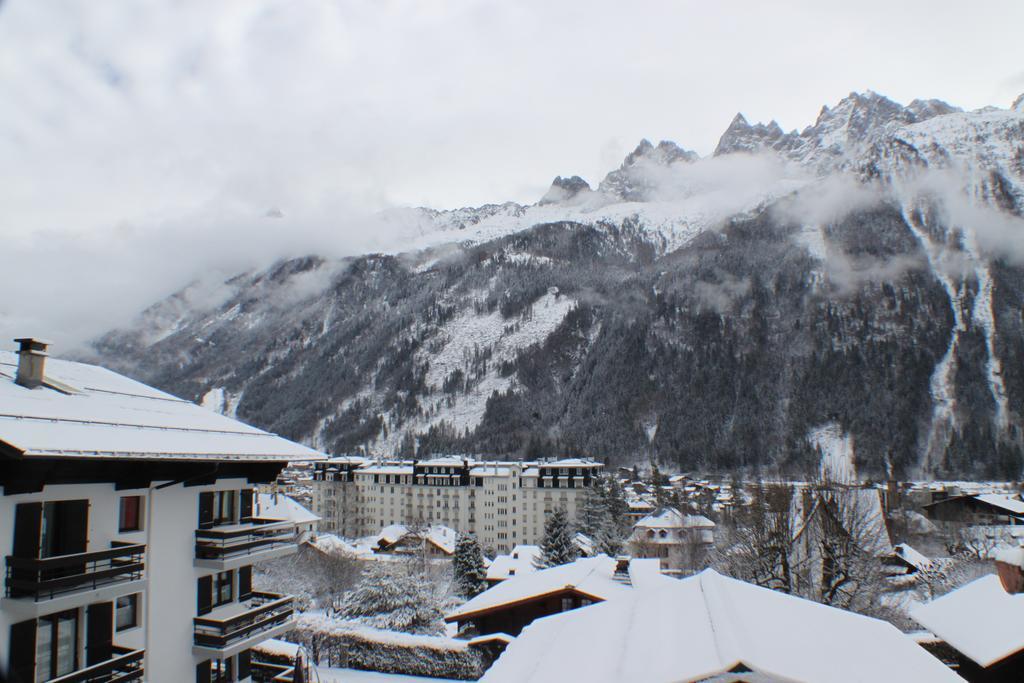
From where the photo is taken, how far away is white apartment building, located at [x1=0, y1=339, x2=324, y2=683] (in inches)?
348

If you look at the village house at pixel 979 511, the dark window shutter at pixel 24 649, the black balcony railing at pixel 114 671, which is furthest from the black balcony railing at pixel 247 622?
the village house at pixel 979 511

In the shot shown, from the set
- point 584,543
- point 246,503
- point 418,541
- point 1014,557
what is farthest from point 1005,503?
point 246,503

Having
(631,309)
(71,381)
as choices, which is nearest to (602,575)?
(71,381)

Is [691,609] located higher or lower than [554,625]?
higher

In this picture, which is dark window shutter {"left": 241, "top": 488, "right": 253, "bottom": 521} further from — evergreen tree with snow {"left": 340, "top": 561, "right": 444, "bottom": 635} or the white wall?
evergreen tree with snow {"left": 340, "top": 561, "right": 444, "bottom": 635}

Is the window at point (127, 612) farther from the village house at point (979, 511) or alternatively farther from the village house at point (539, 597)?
the village house at point (979, 511)

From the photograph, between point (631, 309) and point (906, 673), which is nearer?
point (906, 673)

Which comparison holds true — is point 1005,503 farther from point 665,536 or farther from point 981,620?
point 981,620

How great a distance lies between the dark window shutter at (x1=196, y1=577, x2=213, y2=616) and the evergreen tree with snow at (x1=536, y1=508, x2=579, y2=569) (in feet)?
98.1

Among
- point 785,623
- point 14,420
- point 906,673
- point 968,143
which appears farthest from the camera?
point 968,143

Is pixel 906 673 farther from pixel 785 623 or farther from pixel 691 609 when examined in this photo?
pixel 691 609

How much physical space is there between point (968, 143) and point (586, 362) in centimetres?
13570

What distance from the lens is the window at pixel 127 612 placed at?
10.8 m

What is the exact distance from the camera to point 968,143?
190m
